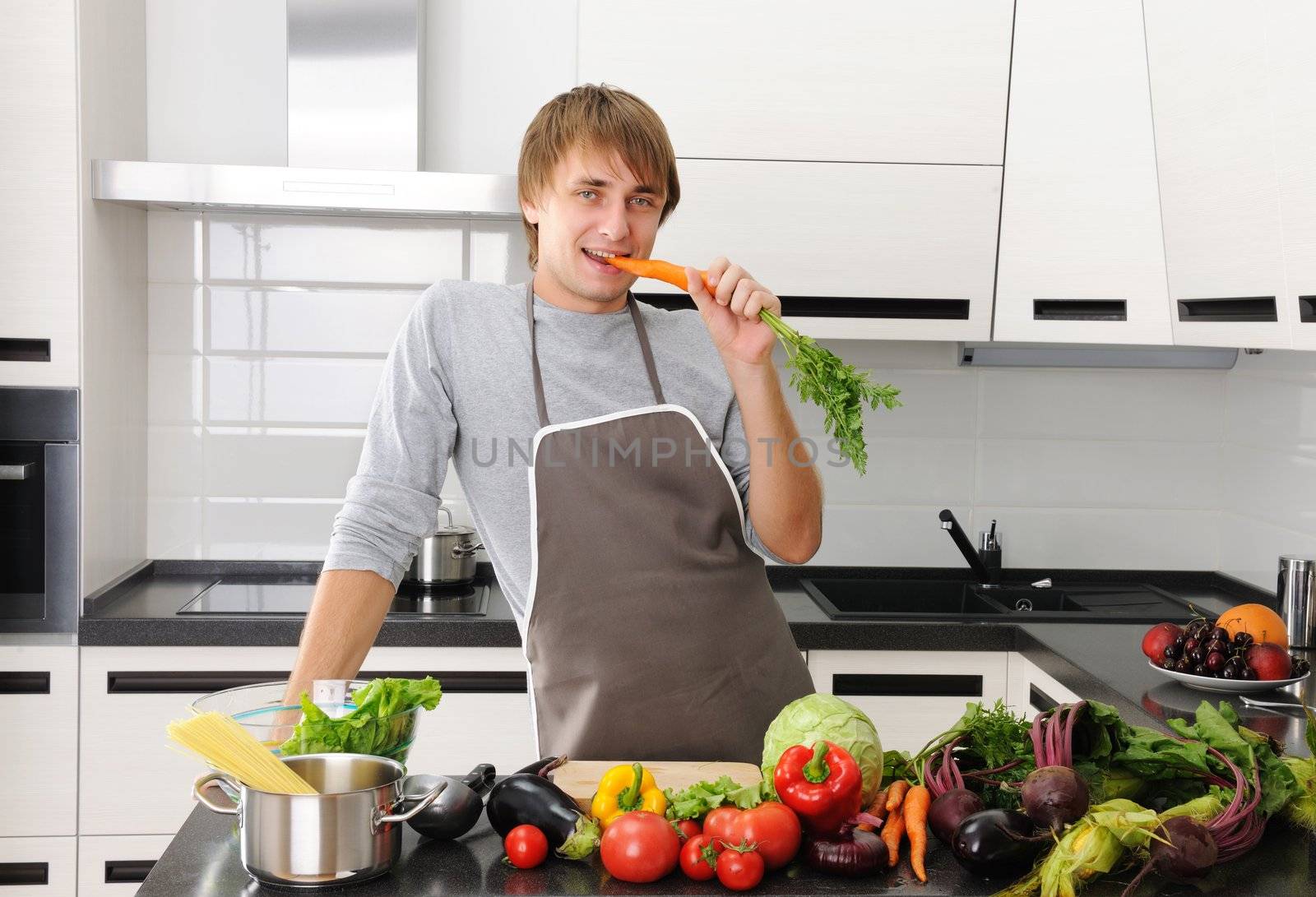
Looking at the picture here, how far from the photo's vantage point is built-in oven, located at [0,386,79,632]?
2443 mm

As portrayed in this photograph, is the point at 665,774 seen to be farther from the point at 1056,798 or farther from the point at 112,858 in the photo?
the point at 112,858

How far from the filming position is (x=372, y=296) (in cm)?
291

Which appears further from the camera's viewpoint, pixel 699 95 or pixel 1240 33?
pixel 699 95

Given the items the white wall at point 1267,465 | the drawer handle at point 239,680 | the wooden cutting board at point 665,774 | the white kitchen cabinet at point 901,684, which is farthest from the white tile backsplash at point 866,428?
the wooden cutting board at point 665,774

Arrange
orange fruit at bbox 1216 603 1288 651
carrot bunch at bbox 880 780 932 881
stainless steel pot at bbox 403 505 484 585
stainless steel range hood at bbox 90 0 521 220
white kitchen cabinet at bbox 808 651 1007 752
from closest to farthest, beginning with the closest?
carrot bunch at bbox 880 780 932 881, orange fruit at bbox 1216 603 1288 651, white kitchen cabinet at bbox 808 651 1007 752, stainless steel range hood at bbox 90 0 521 220, stainless steel pot at bbox 403 505 484 585

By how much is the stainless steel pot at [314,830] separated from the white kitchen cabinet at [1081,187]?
6.50ft

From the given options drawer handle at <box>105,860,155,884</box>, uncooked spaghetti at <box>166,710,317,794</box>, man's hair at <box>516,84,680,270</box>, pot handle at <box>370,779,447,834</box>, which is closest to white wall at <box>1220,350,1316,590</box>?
man's hair at <box>516,84,680,270</box>

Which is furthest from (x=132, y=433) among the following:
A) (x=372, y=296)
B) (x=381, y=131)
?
(x=381, y=131)

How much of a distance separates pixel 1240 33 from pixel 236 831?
2028 millimetres

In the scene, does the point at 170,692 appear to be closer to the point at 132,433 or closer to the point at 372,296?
the point at 132,433

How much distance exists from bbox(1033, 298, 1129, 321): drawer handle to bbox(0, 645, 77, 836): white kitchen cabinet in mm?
2140

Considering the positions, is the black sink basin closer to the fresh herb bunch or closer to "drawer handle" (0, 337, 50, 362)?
the fresh herb bunch

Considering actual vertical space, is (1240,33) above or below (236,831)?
above

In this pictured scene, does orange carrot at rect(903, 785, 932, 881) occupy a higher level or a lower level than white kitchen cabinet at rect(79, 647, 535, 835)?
higher
